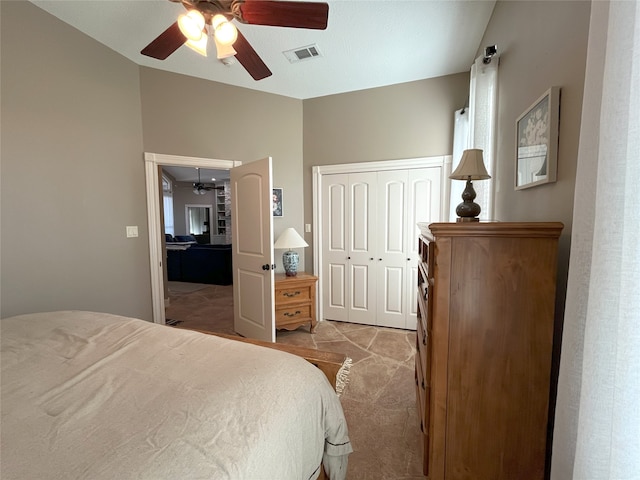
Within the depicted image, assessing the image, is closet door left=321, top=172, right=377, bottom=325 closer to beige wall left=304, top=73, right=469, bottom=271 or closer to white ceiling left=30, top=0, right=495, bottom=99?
beige wall left=304, top=73, right=469, bottom=271

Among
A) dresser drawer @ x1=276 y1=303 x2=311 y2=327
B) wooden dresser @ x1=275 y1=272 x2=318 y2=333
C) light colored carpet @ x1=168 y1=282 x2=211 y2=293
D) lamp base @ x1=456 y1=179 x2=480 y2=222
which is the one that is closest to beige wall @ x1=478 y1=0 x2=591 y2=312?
Result: lamp base @ x1=456 y1=179 x2=480 y2=222

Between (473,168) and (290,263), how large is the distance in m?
2.41

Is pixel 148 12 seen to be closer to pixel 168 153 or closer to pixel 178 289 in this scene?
pixel 168 153

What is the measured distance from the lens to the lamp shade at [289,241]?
3.26 m

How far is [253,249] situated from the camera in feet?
9.71

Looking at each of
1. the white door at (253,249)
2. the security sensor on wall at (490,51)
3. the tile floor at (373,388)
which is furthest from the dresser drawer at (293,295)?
the security sensor on wall at (490,51)

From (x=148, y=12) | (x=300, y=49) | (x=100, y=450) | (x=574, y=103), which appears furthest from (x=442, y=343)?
(x=148, y=12)

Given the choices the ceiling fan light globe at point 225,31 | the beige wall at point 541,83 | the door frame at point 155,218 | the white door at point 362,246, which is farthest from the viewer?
the white door at point 362,246

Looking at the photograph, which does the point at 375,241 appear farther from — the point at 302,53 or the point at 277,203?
the point at 302,53

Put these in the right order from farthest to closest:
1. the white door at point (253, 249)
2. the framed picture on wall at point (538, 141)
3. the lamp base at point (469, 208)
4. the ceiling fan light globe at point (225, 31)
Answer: the white door at point (253, 249) < the ceiling fan light globe at point (225, 31) < the lamp base at point (469, 208) < the framed picture on wall at point (538, 141)

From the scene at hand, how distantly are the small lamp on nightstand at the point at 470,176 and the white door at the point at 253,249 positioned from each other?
177 cm

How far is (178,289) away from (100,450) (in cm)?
524

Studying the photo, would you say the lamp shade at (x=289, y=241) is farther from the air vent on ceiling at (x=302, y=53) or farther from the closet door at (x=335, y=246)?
the air vent on ceiling at (x=302, y=53)

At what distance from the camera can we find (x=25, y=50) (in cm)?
196
